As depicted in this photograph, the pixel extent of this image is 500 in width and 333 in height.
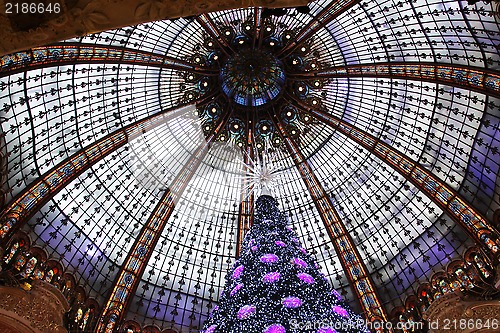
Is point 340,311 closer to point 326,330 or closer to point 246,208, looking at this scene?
point 326,330

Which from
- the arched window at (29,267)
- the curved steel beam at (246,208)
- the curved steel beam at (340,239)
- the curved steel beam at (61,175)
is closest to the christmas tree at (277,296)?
the curved steel beam at (340,239)

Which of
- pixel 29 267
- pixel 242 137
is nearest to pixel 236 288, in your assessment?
pixel 29 267

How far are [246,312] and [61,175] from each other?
9.92m

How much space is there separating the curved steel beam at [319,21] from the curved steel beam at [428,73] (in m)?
1.26

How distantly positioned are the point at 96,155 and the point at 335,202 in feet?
36.2

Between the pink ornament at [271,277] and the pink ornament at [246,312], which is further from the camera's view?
the pink ornament at [271,277]

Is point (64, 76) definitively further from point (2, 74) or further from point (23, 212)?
point (23, 212)

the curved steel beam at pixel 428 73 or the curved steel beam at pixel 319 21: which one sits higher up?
the curved steel beam at pixel 319 21

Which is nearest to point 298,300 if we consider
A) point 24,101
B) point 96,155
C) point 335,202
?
point 335,202

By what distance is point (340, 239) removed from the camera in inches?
769

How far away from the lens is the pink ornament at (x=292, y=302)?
11359 mm

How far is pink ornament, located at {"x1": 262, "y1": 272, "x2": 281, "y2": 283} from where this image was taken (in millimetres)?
12245

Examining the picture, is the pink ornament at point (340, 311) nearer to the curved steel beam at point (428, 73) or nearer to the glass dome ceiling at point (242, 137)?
the glass dome ceiling at point (242, 137)

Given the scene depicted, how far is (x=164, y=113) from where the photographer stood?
19.9 m
